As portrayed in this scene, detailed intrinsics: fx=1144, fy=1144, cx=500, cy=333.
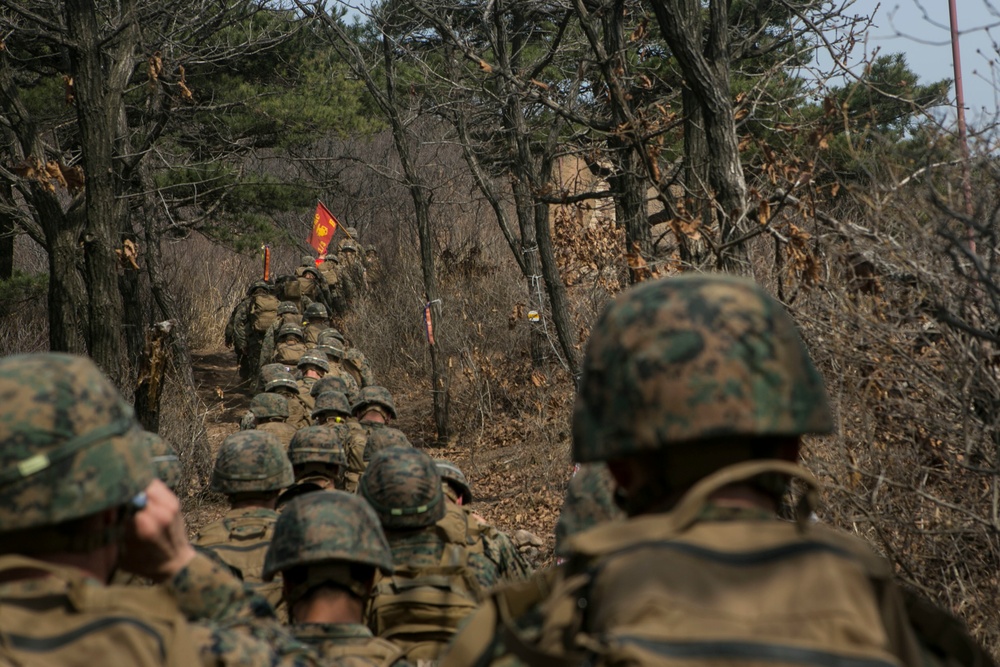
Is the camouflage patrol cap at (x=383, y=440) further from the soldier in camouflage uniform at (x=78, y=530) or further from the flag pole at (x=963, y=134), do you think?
the soldier in camouflage uniform at (x=78, y=530)

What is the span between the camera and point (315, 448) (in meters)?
7.55

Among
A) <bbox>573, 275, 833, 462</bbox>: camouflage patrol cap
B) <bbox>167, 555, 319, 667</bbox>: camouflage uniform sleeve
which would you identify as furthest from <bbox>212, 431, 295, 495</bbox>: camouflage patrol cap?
<bbox>573, 275, 833, 462</bbox>: camouflage patrol cap

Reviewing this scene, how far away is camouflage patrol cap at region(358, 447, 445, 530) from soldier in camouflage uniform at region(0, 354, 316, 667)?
2.75 meters

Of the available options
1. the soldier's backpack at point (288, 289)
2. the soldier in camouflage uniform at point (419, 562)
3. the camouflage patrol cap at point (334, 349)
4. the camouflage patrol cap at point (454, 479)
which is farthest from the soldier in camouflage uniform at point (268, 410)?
the soldier's backpack at point (288, 289)

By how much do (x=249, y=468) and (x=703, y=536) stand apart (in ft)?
14.8

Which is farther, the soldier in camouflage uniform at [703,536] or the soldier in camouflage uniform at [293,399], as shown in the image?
the soldier in camouflage uniform at [293,399]

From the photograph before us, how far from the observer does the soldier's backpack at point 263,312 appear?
67.5 ft

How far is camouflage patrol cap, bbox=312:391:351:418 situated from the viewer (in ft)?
35.1

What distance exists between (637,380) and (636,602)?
1.56 feet

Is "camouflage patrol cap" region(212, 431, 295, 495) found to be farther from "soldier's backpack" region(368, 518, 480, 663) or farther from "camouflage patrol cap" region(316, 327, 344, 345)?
"camouflage patrol cap" region(316, 327, 344, 345)

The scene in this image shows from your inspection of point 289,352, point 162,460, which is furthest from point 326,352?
point 162,460

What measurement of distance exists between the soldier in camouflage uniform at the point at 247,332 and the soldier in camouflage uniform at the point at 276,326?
0.72 m

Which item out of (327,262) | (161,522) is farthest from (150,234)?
(161,522)

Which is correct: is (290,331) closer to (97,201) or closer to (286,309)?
(286,309)
